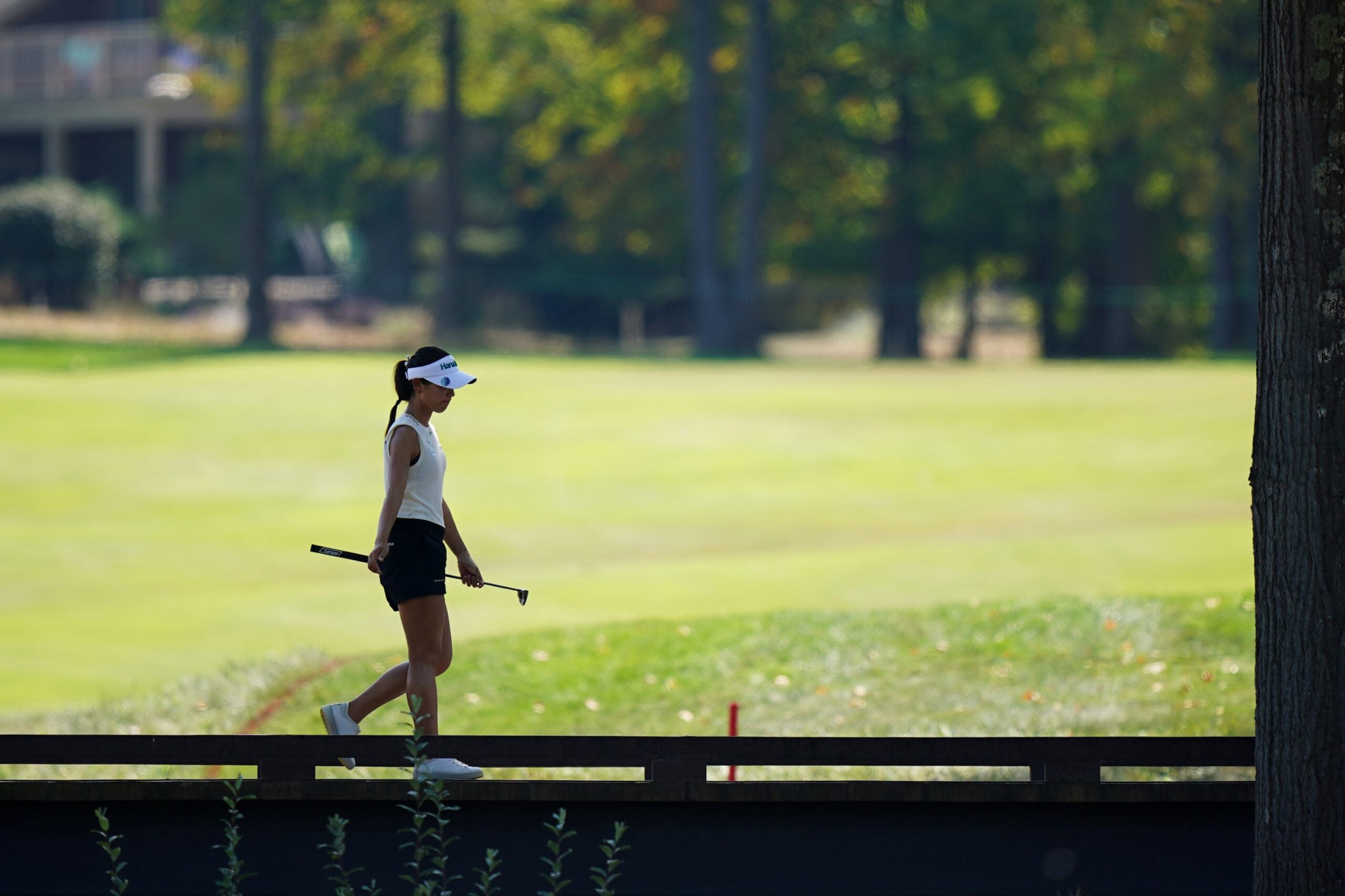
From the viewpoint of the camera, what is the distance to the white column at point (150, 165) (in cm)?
5606

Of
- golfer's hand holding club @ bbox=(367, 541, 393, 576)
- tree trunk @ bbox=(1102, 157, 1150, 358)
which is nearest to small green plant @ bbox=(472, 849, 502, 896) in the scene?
golfer's hand holding club @ bbox=(367, 541, 393, 576)

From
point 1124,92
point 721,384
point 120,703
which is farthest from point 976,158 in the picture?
point 120,703

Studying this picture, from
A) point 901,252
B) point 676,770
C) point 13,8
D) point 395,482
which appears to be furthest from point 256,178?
point 676,770

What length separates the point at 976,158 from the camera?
176ft

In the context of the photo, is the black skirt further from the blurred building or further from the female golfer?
the blurred building

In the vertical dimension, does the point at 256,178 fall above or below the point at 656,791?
above

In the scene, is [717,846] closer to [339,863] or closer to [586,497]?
[339,863]

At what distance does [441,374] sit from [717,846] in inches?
84.4

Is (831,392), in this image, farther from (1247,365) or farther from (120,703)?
(120,703)

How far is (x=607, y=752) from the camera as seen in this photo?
7.35m

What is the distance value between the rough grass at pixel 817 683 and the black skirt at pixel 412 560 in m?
4.77

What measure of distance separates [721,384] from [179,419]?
1051 cm

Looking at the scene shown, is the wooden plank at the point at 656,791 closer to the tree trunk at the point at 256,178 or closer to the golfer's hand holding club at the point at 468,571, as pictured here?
the golfer's hand holding club at the point at 468,571

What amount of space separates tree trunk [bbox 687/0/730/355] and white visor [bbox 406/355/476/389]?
4083 centimetres
